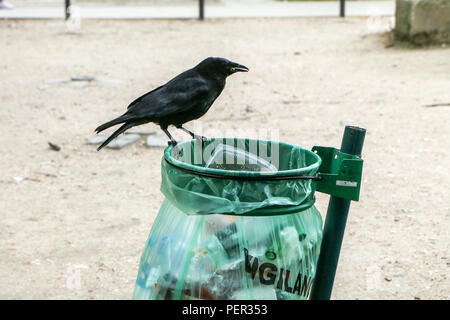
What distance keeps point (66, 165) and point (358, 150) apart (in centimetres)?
349

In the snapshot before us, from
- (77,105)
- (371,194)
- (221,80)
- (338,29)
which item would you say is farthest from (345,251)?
(338,29)

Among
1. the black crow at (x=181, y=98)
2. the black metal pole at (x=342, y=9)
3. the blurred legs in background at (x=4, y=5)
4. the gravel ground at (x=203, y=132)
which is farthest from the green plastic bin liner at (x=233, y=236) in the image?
the blurred legs in background at (x=4, y=5)

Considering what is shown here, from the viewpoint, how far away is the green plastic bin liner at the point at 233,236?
1965 millimetres

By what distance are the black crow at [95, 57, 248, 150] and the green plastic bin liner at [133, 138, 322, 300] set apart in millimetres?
466

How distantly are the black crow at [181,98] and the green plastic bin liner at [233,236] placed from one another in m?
0.47

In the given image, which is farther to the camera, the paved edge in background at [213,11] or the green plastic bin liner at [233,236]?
the paved edge in background at [213,11]

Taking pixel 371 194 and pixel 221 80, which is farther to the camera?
pixel 371 194

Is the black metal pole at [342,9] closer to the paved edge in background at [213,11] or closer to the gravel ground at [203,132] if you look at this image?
the paved edge in background at [213,11]

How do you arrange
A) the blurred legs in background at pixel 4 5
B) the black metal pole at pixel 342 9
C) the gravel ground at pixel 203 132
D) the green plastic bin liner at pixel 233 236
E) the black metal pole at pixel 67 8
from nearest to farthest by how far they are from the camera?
1. the green plastic bin liner at pixel 233 236
2. the gravel ground at pixel 203 132
3. the black metal pole at pixel 67 8
4. the black metal pole at pixel 342 9
5. the blurred legs in background at pixel 4 5

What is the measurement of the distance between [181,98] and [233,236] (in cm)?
A: 75

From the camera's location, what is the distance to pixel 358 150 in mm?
2242

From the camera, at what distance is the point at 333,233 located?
2.27 metres

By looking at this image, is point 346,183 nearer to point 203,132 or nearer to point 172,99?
point 172,99
